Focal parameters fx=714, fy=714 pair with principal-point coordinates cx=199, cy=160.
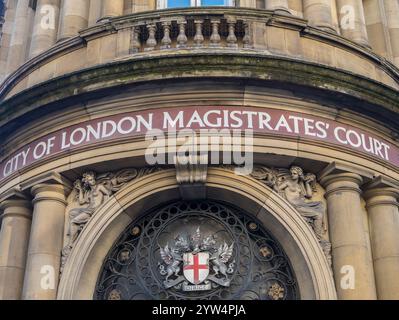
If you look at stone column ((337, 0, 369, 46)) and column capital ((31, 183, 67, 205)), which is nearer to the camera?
column capital ((31, 183, 67, 205))

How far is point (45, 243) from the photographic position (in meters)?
12.7

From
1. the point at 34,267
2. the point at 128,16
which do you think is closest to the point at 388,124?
the point at 128,16

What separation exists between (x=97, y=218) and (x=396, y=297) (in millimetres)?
5388

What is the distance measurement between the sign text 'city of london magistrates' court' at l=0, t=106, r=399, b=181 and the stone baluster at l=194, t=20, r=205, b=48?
1.63 meters

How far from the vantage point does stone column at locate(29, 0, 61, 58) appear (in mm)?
16484

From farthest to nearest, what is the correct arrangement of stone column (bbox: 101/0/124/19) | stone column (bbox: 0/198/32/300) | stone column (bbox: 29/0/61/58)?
stone column (bbox: 29/0/61/58), stone column (bbox: 101/0/124/19), stone column (bbox: 0/198/32/300)

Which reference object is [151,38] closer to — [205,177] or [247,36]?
[247,36]

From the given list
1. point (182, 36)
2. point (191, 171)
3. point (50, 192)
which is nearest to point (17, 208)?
point (50, 192)

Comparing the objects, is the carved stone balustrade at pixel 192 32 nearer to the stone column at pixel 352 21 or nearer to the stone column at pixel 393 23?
the stone column at pixel 352 21

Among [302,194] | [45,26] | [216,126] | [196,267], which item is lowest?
[196,267]

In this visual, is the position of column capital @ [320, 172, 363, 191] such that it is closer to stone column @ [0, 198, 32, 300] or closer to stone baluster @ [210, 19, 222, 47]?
stone baluster @ [210, 19, 222, 47]

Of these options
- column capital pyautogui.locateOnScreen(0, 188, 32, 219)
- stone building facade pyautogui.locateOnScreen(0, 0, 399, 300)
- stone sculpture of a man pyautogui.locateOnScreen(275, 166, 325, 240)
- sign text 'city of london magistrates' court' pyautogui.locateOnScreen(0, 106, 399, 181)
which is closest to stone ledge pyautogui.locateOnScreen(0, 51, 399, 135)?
stone building facade pyautogui.locateOnScreen(0, 0, 399, 300)

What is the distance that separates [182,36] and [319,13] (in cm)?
336

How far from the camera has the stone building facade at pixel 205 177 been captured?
1262cm
